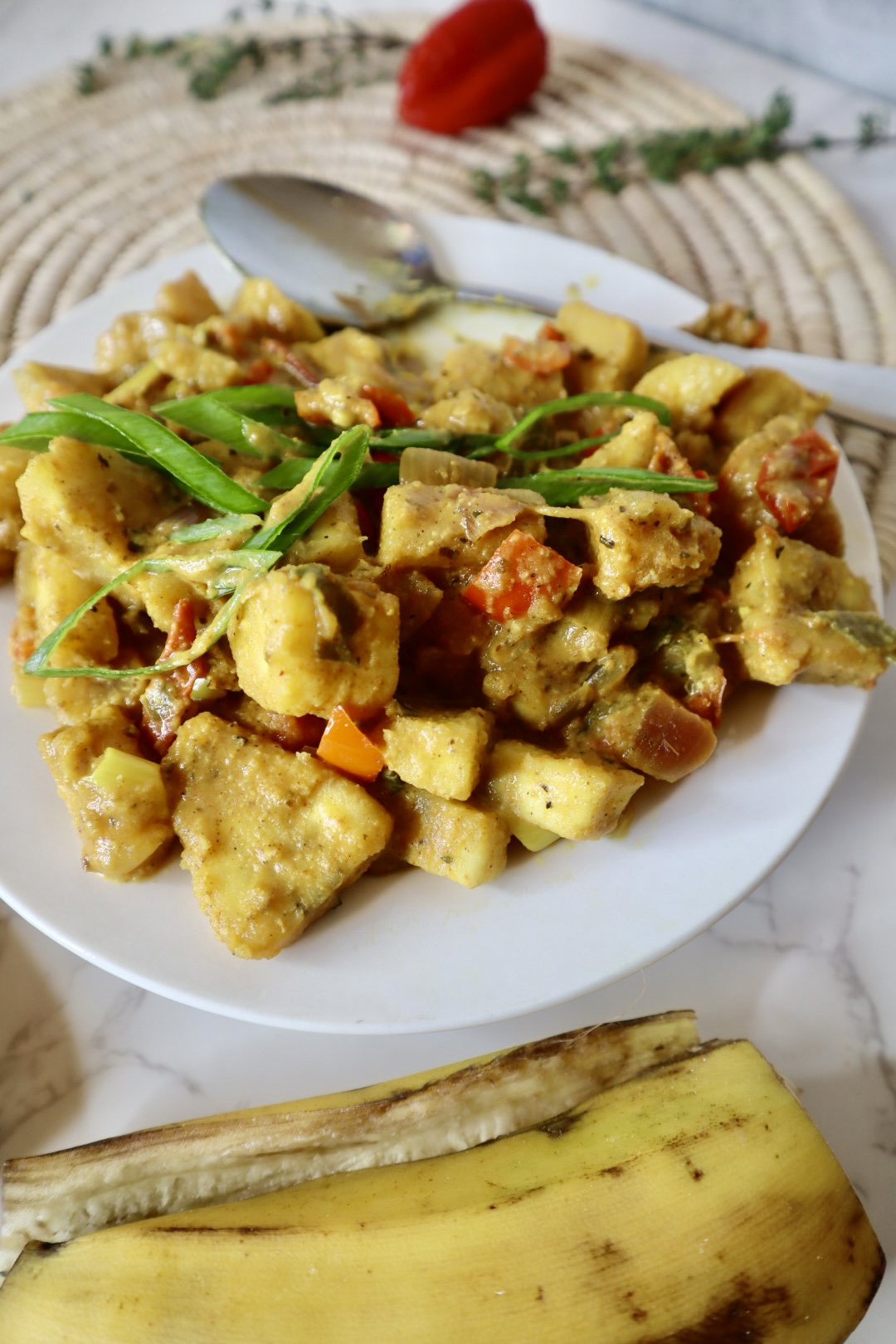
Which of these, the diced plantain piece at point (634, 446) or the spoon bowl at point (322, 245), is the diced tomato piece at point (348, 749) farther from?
the spoon bowl at point (322, 245)

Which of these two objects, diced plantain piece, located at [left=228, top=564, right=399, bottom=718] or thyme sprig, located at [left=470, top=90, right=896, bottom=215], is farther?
thyme sprig, located at [left=470, top=90, right=896, bottom=215]

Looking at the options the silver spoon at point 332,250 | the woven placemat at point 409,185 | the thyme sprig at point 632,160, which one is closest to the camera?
the silver spoon at point 332,250

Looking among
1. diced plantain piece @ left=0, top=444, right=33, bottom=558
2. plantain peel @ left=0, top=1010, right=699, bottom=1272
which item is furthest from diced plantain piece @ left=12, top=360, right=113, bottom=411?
plantain peel @ left=0, top=1010, right=699, bottom=1272

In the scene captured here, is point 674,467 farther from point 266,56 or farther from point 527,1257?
point 266,56

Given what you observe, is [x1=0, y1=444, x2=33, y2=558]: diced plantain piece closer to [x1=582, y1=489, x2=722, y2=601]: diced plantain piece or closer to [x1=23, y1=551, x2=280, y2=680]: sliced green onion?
[x1=23, y1=551, x2=280, y2=680]: sliced green onion

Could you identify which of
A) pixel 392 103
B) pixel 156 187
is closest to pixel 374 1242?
pixel 156 187

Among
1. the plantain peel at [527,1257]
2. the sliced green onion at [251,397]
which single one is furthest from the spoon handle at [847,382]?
the plantain peel at [527,1257]

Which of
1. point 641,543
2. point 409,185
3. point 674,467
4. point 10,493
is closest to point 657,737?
point 641,543

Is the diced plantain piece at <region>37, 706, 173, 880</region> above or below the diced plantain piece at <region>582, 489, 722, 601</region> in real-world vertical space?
below
